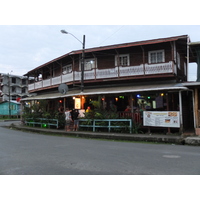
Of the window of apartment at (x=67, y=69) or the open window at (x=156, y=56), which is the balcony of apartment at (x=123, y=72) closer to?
the open window at (x=156, y=56)

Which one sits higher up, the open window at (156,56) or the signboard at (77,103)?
the open window at (156,56)

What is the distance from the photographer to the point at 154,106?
16.7m

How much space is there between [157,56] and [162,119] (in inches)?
264

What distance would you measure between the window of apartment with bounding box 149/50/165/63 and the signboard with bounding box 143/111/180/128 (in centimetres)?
599

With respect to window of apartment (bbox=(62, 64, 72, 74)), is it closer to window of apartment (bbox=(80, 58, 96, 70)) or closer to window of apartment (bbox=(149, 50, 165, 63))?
window of apartment (bbox=(80, 58, 96, 70))

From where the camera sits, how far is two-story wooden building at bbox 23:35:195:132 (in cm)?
1448

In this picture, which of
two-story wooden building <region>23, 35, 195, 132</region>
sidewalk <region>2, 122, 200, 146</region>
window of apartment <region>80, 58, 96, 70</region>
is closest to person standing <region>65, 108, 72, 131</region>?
sidewalk <region>2, 122, 200, 146</region>

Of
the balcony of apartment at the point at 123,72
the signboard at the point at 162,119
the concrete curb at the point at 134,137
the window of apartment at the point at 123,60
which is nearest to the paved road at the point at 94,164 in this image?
the concrete curb at the point at 134,137

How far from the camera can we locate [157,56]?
55.5ft

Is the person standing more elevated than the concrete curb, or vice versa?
the person standing

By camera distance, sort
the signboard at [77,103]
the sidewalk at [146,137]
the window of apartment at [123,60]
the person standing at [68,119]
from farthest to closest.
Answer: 1. the window of apartment at [123,60]
2. the signboard at [77,103]
3. the person standing at [68,119]
4. the sidewalk at [146,137]

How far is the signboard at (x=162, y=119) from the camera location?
39.1 ft

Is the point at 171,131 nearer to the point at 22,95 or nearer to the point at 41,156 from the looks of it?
the point at 41,156

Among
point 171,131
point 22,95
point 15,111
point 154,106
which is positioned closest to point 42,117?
point 154,106
